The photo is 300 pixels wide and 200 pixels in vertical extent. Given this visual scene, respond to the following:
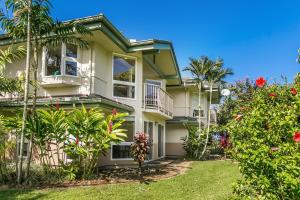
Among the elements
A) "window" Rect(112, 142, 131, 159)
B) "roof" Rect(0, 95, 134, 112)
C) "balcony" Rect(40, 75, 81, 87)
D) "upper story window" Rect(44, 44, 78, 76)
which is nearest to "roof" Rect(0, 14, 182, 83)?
"upper story window" Rect(44, 44, 78, 76)

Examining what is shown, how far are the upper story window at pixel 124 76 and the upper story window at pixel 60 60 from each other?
243cm

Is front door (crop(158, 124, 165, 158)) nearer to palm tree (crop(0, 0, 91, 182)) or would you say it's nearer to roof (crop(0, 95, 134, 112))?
roof (crop(0, 95, 134, 112))

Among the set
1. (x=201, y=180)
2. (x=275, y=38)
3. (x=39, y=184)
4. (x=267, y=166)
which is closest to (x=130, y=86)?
(x=201, y=180)

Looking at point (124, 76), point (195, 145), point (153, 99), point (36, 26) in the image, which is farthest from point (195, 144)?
point (36, 26)

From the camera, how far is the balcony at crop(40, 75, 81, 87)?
12.6 m

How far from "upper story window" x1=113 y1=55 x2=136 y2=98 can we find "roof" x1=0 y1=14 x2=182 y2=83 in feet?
2.70

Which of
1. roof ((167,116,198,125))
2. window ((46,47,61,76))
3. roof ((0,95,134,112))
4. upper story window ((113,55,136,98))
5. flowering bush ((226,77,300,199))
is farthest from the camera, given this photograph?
roof ((167,116,198,125))

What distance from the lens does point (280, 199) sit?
4.18 metres

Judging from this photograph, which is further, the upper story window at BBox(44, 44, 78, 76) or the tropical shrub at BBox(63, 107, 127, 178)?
the upper story window at BBox(44, 44, 78, 76)

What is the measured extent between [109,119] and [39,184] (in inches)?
127

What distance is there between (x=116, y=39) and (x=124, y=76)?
8.53 ft

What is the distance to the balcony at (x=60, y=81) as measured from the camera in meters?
12.6

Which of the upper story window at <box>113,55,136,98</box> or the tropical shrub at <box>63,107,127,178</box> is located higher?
the upper story window at <box>113,55,136,98</box>

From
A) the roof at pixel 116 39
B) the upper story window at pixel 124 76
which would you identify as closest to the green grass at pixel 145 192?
the upper story window at pixel 124 76
